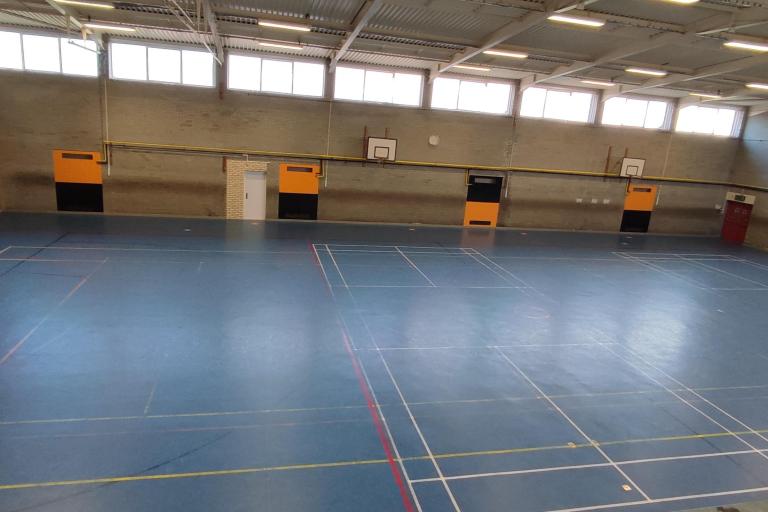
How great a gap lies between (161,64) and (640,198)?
23.9 metres

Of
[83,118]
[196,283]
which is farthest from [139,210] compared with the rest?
[196,283]

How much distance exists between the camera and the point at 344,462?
20.3 ft

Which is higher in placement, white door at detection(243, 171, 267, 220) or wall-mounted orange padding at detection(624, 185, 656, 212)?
wall-mounted orange padding at detection(624, 185, 656, 212)

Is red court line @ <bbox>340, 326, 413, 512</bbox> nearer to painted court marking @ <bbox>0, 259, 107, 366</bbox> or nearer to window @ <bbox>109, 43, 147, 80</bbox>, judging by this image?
painted court marking @ <bbox>0, 259, 107, 366</bbox>

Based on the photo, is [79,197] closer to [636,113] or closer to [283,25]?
[283,25]

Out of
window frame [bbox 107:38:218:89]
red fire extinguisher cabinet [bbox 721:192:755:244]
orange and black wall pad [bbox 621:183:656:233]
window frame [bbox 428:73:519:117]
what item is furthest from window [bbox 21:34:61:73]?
red fire extinguisher cabinet [bbox 721:192:755:244]

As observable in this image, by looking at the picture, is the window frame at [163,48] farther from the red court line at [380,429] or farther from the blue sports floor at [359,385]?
the red court line at [380,429]

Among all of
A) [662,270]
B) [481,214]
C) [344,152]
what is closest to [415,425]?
[662,270]

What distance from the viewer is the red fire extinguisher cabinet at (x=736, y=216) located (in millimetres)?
25328

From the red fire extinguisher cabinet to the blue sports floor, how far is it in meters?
12.1

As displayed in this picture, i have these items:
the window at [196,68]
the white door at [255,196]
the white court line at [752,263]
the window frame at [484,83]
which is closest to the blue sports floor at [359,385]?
the white court line at [752,263]

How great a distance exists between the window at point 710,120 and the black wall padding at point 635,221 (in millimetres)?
4688

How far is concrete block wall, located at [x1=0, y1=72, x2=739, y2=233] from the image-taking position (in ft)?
62.6

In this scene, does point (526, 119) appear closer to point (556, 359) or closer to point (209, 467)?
point (556, 359)
